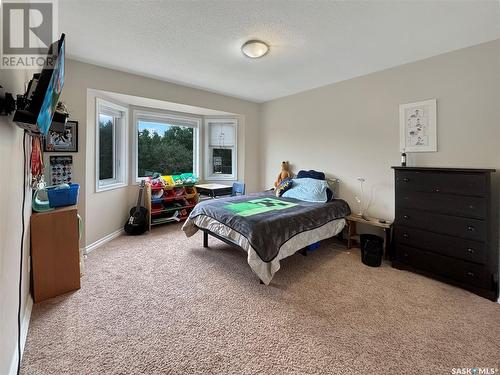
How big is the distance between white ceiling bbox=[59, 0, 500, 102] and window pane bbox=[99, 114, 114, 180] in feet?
3.37

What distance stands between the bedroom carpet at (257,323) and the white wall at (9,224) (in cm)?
34

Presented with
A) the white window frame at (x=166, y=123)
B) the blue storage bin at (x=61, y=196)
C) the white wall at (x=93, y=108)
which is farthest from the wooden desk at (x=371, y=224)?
the blue storage bin at (x=61, y=196)

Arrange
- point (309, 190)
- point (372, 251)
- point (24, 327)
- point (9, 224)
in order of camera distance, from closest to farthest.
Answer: point (9, 224) < point (24, 327) < point (372, 251) < point (309, 190)

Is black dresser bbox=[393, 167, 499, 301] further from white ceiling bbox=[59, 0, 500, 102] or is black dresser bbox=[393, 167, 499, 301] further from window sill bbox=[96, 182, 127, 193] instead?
window sill bbox=[96, 182, 127, 193]

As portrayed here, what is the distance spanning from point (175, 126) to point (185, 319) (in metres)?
3.89

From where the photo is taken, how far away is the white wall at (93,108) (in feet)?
9.21

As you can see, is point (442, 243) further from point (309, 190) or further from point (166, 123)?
point (166, 123)

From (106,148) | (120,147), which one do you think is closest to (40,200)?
(106,148)

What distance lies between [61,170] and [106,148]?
1075 mm

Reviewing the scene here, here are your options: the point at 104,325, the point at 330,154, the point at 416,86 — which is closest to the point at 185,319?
the point at 104,325

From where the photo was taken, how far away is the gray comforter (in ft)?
7.25

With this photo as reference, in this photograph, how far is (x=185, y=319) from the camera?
1.78m

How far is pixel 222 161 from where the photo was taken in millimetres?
5129

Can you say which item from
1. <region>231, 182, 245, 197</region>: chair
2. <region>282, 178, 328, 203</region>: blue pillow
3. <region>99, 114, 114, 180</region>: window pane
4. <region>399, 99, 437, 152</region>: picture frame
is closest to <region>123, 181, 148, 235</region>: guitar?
<region>99, 114, 114, 180</region>: window pane
